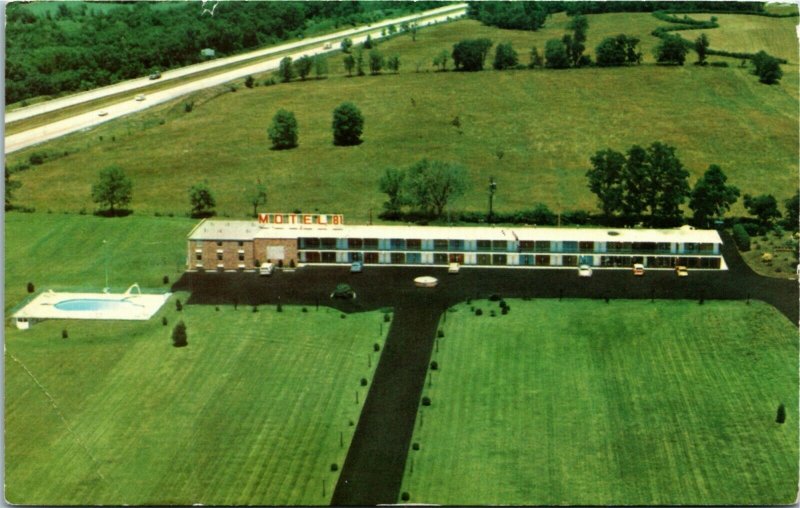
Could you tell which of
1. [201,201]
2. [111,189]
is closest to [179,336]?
[201,201]

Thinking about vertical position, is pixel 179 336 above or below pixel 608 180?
below

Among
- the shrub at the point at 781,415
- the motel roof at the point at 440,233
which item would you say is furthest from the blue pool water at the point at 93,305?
the shrub at the point at 781,415

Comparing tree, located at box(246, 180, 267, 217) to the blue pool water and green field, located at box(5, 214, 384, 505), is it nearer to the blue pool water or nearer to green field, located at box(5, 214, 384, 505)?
green field, located at box(5, 214, 384, 505)

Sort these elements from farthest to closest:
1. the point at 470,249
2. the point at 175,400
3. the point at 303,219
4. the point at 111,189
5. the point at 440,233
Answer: the point at 111,189, the point at 303,219, the point at 440,233, the point at 470,249, the point at 175,400

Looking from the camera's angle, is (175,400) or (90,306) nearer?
(175,400)

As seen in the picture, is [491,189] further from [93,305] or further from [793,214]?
[93,305]

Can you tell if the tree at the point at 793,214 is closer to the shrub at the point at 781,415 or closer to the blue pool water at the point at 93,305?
the shrub at the point at 781,415
